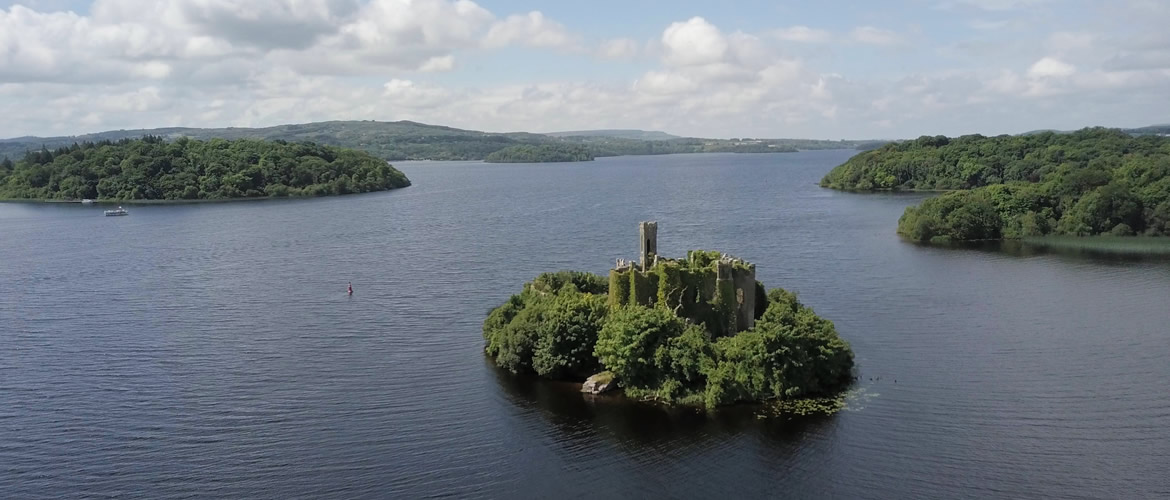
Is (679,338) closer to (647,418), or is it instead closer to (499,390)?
(647,418)

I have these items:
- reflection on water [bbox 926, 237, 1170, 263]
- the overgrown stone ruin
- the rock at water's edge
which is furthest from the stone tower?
reflection on water [bbox 926, 237, 1170, 263]

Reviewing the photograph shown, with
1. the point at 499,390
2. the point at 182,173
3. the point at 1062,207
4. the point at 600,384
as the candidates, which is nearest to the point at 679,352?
the point at 600,384

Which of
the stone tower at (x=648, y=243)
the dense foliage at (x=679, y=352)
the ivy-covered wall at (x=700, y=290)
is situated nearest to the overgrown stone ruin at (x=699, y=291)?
the ivy-covered wall at (x=700, y=290)

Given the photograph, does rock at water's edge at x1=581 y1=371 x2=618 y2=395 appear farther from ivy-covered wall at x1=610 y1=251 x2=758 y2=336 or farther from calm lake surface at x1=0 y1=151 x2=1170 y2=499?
ivy-covered wall at x1=610 y1=251 x2=758 y2=336

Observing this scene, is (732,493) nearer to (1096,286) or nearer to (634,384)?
(634,384)

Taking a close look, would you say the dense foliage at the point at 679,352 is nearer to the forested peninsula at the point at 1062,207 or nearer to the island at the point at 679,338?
the island at the point at 679,338
